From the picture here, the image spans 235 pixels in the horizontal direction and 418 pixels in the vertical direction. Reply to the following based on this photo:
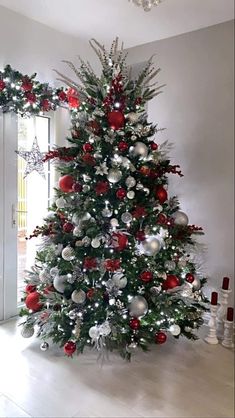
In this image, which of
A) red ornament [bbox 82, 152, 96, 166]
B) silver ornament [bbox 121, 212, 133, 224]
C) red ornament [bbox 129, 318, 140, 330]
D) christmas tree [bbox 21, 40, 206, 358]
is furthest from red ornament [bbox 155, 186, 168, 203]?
red ornament [bbox 129, 318, 140, 330]

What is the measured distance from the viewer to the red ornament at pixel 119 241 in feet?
7.09

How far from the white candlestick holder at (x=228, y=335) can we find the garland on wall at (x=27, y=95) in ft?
6.97

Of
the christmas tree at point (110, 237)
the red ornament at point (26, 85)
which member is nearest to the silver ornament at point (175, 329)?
the christmas tree at point (110, 237)

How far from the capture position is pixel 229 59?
265 cm

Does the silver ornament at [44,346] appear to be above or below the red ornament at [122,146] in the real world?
below

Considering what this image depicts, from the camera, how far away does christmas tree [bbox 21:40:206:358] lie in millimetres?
2180

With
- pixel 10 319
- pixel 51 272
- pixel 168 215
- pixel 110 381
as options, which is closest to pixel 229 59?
pixel 168 215

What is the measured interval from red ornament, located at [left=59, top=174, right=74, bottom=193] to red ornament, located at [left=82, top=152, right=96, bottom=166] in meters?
0.16

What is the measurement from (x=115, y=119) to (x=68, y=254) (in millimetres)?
944

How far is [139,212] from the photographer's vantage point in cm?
220

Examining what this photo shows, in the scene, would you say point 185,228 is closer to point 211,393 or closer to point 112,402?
point 211,393

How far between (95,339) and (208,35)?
255 cm

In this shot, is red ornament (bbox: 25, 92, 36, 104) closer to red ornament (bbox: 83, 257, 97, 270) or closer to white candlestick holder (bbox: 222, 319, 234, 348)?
red ornament (bbox: 83, 257, 97, 270)

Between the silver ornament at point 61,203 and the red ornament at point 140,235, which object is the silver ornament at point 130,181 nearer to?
the red ornament at point 140,235
